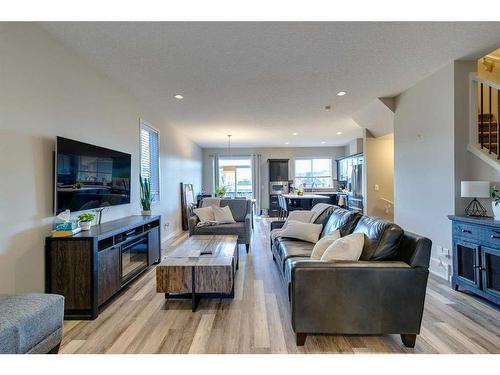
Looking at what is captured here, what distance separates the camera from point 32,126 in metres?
2.52

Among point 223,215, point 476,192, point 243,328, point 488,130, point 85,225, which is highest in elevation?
point 488,130

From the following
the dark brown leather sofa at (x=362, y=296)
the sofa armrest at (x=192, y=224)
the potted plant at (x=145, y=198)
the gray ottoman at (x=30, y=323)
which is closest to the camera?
the gray ottoman at (x=30, y=323)

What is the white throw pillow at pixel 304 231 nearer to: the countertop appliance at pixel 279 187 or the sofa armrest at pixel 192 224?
the sofa armrest at pixel 192 224

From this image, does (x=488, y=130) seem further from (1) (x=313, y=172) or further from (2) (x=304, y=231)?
(1) (x=313, y=172)

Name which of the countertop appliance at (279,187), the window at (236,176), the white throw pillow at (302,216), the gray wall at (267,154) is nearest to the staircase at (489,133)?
the white throw pillow at (302,216)

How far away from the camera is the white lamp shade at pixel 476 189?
3.08 m

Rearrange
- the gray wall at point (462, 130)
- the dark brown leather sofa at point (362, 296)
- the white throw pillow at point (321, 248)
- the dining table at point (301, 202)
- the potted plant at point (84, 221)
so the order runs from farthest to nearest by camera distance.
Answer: the dining table at point (301, 202), the gray wall at point (462, 130), the potted plant at point (84, 221), the white throw pillow at point (321, 248), the dark brown leather sofa at point (362, 296)

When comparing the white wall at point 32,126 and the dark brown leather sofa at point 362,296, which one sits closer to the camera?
the dark brown leather sofa at point 362,296

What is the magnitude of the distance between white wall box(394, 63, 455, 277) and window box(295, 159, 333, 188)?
6560mm

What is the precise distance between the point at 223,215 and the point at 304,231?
2015 mm

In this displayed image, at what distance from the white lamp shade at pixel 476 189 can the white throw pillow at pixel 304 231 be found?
1.69 meters

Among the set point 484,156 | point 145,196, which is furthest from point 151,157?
point 484,156

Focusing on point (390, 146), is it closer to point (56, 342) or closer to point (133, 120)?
point (133, 120)

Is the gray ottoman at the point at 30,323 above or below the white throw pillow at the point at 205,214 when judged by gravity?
below
